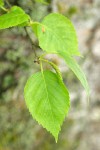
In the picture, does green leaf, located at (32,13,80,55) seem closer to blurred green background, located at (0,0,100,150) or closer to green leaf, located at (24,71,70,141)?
green leaf, located at (24,71,70,141)

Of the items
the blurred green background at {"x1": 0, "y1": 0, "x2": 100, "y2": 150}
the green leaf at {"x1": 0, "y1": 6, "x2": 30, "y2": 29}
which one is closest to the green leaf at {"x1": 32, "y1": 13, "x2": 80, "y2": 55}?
the green leaf at {"x1": 0, "y1": 6, "x2": 30, "y2": 29}

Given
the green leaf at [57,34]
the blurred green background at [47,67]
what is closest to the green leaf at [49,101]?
the green leaf at [57,34]

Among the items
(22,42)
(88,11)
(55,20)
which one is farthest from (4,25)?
(88,11)

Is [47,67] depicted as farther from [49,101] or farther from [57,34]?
[49,101]

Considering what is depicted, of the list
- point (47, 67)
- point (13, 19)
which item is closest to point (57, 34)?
point (13, 19)

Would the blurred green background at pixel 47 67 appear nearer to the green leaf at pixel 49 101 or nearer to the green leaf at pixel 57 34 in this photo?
the green leaf at pixel 57 34
